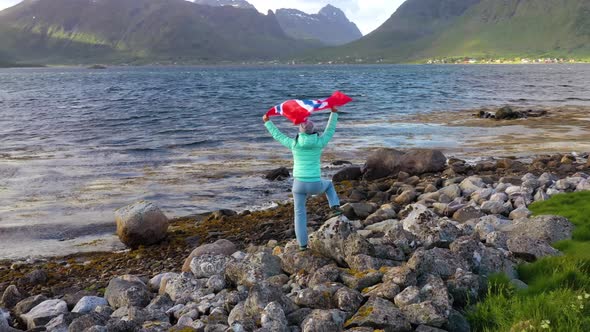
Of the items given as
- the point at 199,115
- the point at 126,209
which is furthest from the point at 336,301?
the point at 199,115

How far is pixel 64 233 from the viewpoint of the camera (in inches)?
597

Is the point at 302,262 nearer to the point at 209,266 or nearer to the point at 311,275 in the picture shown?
the point at 311,275

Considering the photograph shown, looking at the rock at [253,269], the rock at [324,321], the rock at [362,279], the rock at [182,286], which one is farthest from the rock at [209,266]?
the rock at [324,321]

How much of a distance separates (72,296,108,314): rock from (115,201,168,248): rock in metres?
4.77

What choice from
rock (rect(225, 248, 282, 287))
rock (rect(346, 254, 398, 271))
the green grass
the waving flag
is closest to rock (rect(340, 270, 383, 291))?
rock (rect(346, 254, 398, 271))

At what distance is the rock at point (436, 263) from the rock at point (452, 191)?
26.3 ft

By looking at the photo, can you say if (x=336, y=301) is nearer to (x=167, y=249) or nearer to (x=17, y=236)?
(x=167, y=249)

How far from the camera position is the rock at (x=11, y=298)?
991 cm

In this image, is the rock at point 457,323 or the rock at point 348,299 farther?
the rock at point 348,299

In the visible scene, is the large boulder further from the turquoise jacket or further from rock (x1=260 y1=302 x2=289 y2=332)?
rock (x1=260 y1=302 x2=289 y2=332)

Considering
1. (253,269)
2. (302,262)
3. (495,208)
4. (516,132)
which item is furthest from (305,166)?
(516,132)

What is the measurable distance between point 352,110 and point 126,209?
40.1 m

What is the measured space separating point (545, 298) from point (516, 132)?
3025 cm

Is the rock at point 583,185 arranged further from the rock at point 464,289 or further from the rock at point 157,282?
the rock at point 157,282
